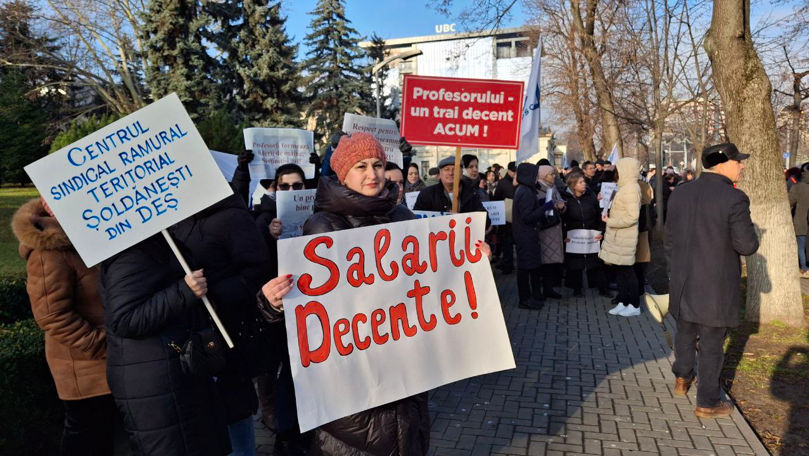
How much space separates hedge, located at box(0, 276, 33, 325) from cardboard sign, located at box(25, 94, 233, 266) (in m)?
3.64

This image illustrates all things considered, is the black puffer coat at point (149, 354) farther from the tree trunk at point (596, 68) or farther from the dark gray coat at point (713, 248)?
the tree trunk at point (596, 68)

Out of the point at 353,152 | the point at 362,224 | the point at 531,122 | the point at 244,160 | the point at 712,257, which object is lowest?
the point at 712,257

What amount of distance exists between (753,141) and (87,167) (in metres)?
7.00

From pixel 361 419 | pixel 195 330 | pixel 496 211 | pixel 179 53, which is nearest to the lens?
pixel 361 419

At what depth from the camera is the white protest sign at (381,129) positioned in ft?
20.2

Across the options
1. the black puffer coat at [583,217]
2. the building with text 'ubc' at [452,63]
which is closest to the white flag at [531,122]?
the black puffer coat at [583,217]

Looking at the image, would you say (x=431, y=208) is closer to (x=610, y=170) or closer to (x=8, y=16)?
(x=610, y=170)

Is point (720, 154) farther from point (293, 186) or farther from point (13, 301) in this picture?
point (13, 301)

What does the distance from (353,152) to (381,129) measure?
390cm

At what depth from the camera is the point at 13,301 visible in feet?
18.1

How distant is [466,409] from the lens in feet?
15.9

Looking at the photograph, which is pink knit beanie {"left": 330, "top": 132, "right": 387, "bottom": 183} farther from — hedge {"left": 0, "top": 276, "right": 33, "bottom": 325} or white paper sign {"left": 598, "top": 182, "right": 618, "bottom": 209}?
white paper sign {"left": 598, "top": 182, "right": 618, "bottom": 209}

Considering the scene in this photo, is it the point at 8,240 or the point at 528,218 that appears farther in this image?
the point at 8,240

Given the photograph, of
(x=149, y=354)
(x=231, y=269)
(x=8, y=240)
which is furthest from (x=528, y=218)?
(x=8, y=240)
